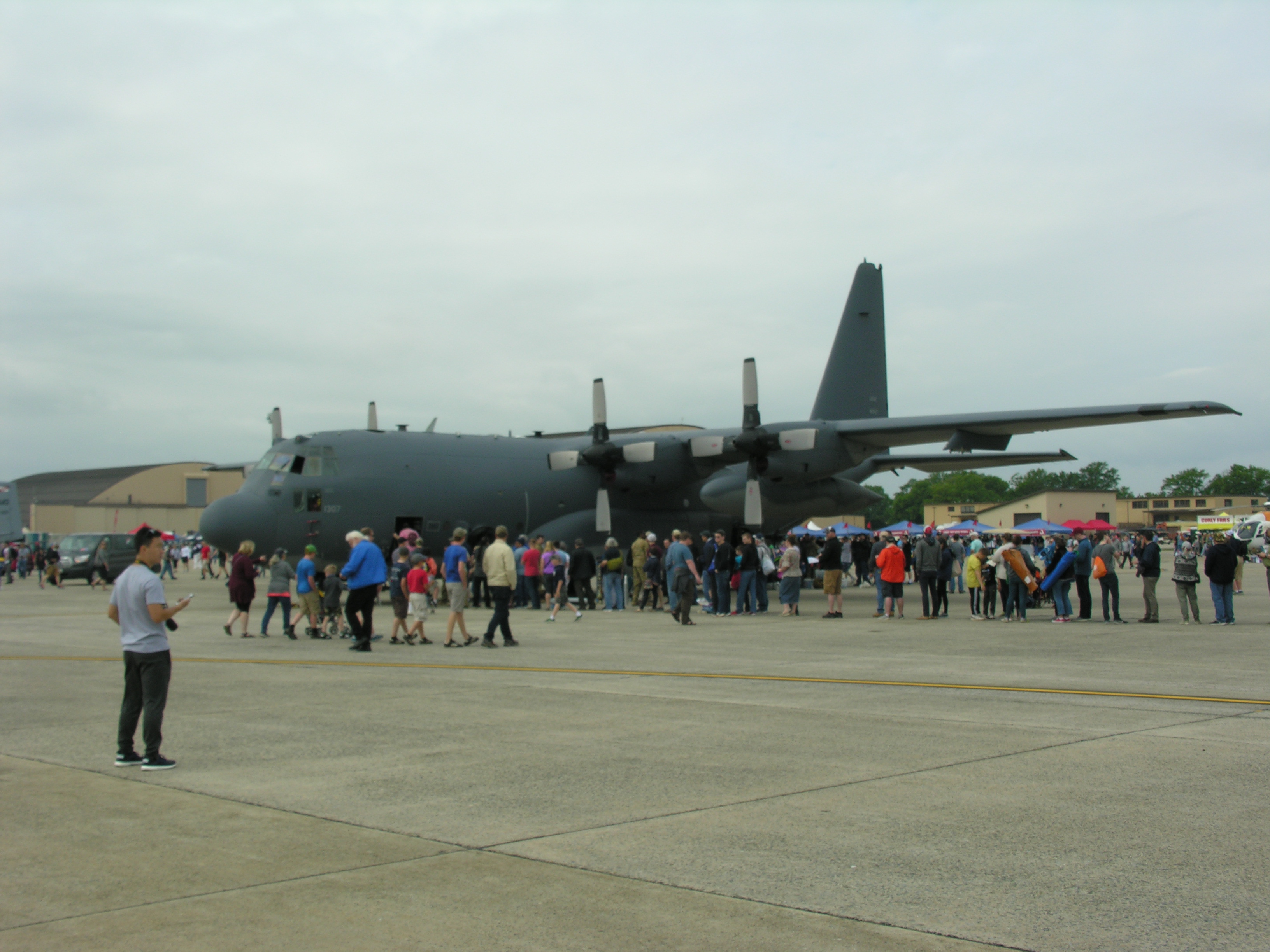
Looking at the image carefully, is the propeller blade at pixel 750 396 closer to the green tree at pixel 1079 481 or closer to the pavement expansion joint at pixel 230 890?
the pavement expansion joint at pixel 230 890

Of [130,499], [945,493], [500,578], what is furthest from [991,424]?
[945,493]

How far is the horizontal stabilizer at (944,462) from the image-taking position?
27766 mm

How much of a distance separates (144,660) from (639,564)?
16175 millimetres

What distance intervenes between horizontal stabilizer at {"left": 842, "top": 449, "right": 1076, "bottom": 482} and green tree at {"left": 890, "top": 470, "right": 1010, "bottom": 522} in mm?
109790

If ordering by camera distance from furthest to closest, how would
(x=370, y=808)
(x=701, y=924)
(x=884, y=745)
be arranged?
(x=884, y=745) → (x=370, y=808) → (x=701, y=924)

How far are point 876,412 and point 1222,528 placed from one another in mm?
53606

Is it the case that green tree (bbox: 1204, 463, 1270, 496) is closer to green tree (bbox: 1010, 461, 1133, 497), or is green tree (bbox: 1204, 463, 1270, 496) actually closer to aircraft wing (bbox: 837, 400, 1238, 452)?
green tree (bbox: 1010, 461, 1133, 497)

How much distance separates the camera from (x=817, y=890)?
14.0 ft


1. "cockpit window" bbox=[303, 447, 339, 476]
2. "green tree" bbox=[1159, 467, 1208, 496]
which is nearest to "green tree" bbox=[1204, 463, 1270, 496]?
"green tree" bbox=[1159, 467, 1208, 496]

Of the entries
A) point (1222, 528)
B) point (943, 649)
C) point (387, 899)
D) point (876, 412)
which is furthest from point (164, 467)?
point (387, 899)

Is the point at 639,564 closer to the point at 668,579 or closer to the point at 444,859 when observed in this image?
the point at 668,579

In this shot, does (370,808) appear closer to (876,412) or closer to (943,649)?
(943,649)

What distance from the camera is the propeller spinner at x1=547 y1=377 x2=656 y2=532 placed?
82.3 ft

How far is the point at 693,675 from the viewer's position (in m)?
11.2
